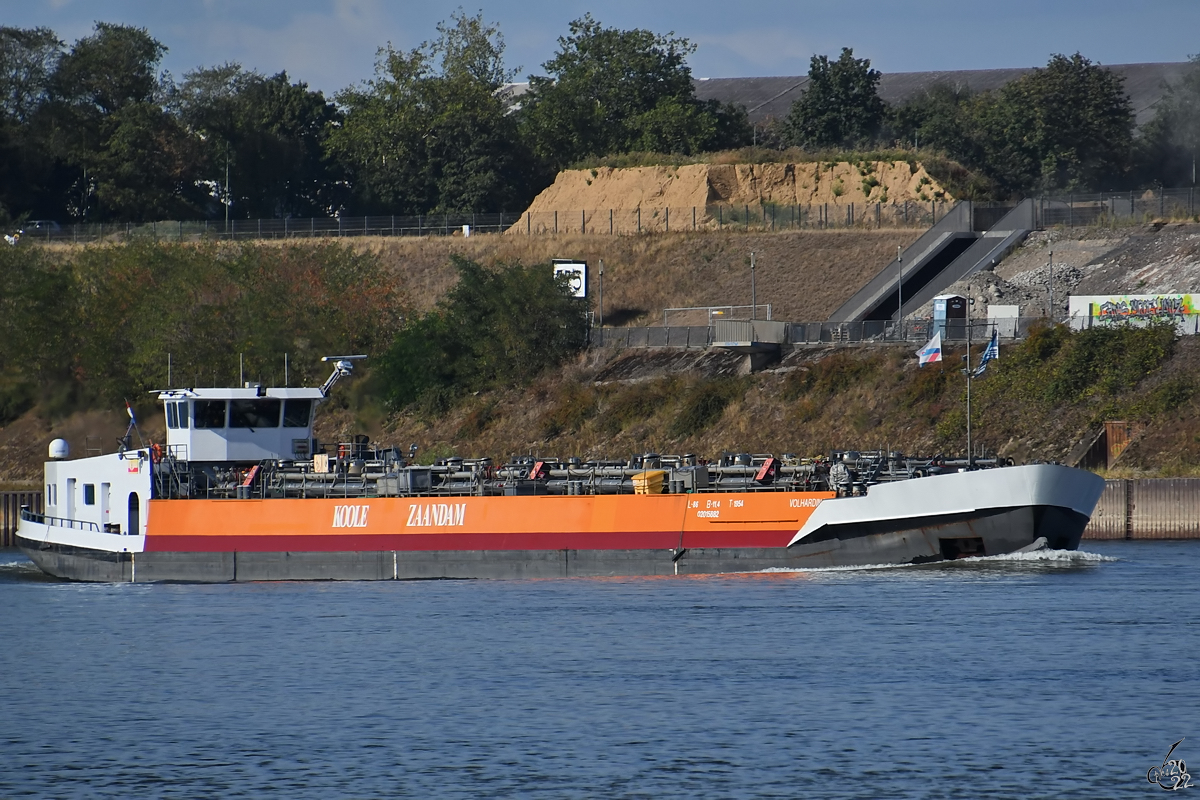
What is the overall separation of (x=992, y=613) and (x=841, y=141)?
109638mm

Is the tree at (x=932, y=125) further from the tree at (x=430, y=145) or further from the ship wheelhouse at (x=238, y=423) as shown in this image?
the ship wheelhouse at (x=238, y=423)

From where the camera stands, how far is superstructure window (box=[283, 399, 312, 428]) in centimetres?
6053

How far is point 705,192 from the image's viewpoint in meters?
128

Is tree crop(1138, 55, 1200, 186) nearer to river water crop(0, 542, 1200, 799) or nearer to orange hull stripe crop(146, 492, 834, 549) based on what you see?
river water crop(0, 542, 1200, 799)

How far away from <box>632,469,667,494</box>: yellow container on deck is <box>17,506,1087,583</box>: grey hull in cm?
194

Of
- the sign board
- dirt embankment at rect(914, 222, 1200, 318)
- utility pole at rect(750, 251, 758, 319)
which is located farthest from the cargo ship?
the sign board

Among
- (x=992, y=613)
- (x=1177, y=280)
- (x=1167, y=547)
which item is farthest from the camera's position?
(x=1177, y=280)

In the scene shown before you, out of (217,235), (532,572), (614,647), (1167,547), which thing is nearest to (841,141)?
(217,235)

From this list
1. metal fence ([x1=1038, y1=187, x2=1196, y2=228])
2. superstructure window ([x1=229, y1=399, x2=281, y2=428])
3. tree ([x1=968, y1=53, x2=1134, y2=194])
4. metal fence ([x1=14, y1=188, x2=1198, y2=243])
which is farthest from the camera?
tree ([x1=968, y1=53, x2=1134, y2=194])

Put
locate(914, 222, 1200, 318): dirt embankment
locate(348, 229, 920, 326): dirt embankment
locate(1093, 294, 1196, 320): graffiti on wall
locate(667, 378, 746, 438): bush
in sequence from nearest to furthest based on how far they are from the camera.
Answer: locate(1093, 294, 1196, 320): graffiti on wall
locate(667, 378, 746, 438): bush
locate(914, 222, 1200, 318): dirt embankment
locate(348, 229, 920, 326): dirt embankment

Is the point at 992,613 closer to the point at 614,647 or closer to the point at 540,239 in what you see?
the point at 614,647

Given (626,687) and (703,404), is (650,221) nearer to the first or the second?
(703,404)

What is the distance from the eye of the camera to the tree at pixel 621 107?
144 metres

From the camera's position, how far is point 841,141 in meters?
149
